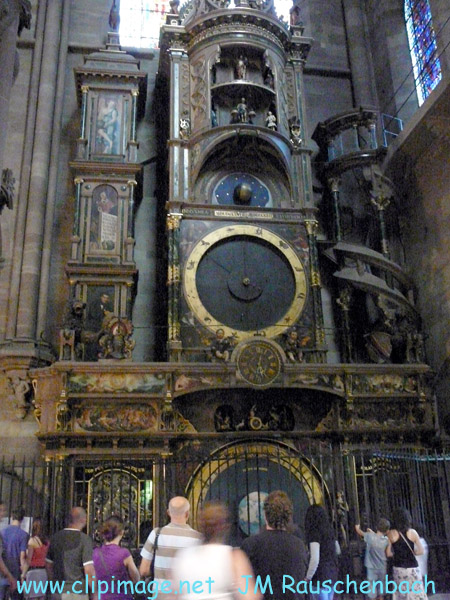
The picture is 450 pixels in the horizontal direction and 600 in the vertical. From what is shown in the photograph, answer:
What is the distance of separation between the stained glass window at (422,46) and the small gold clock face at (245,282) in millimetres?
6502

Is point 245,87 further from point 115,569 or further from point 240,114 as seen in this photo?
point 115,569

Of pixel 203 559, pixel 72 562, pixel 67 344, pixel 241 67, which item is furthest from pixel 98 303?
pixel 203 559

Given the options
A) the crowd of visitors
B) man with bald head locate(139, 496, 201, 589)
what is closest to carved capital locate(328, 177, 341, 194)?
the crowd of visitors

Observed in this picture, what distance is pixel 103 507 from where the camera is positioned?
11141 mm

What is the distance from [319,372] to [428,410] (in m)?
2.33

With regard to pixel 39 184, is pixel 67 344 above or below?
below

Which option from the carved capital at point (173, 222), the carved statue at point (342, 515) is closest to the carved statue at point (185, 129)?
the carved capital at point (173, 222)

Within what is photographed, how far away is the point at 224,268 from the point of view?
13633mm

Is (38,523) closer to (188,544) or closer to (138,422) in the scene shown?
(188,544)

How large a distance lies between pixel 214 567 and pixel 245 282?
33.4ft

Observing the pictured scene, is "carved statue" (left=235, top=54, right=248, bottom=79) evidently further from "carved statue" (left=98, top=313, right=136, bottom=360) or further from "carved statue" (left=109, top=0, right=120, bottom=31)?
"carved statue" (left=98, top=313, right=136, bottom=360)

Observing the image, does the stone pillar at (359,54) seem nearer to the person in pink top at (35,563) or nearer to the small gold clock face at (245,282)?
the small gold clock face at (245,282)

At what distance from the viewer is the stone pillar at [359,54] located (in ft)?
60.0

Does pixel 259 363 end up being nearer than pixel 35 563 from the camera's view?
No
